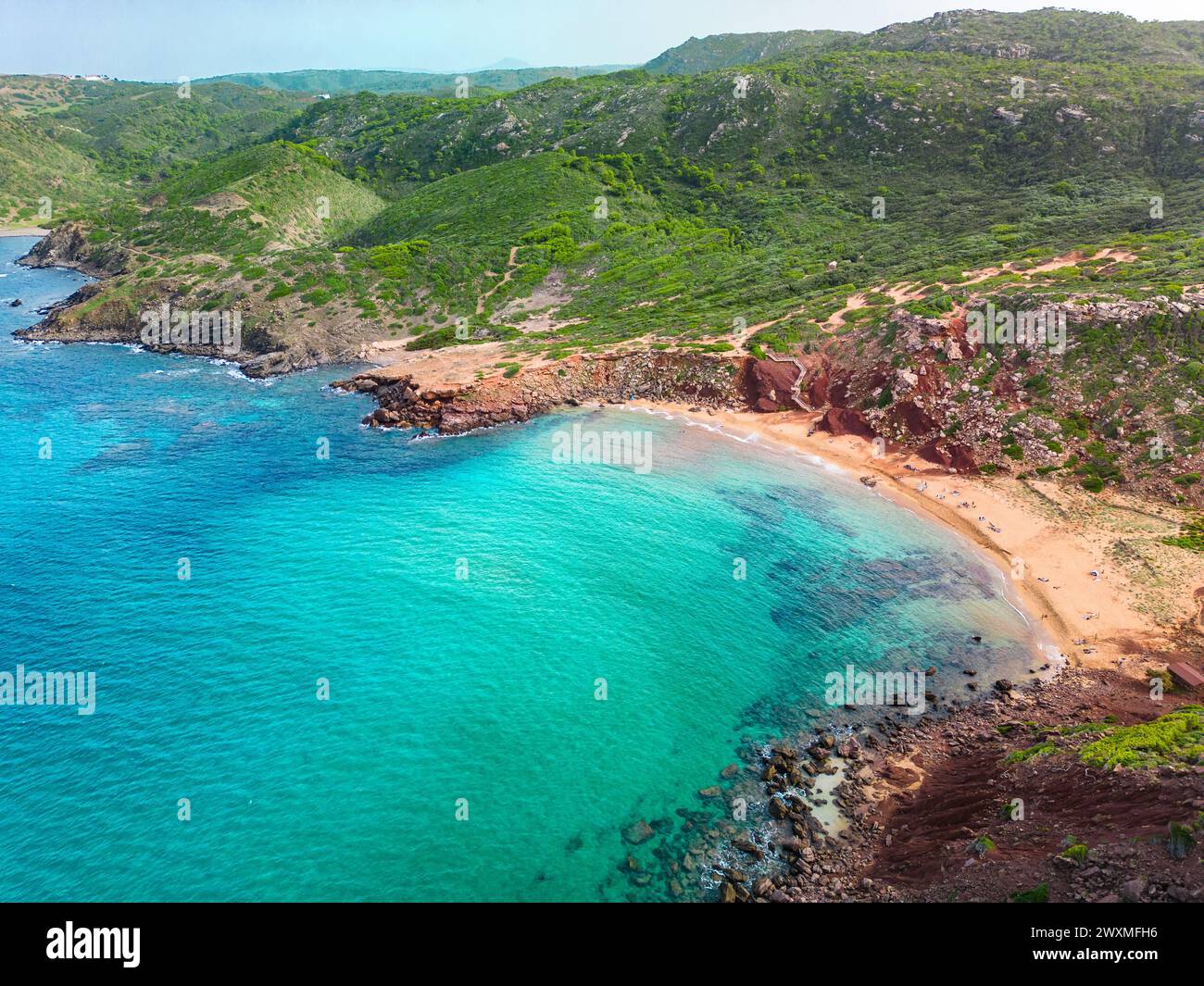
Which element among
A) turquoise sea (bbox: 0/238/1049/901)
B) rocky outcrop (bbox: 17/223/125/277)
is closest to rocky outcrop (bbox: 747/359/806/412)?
turquoise sea (bbox: 0/238/1049/901)

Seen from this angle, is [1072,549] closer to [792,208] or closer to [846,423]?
[846,423]

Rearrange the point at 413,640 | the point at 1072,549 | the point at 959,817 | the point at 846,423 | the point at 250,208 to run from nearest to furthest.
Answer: the point at 959,817
the point at 413,640
the point at 1072,549
the point at 846,423
the point at 250,208

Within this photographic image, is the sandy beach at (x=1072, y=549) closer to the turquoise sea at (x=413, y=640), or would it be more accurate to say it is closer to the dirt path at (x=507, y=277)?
the turquoise sea at (x=413, y=640)

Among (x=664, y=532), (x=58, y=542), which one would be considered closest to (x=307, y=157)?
(x=58, y=542)

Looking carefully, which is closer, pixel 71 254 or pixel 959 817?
pixel 959 817

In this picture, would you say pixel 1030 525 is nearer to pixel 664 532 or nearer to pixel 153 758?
pixel 664 532

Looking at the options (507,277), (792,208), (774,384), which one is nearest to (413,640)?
(774,384)

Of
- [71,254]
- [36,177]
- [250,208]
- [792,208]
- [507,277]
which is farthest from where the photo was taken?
[36,177]
